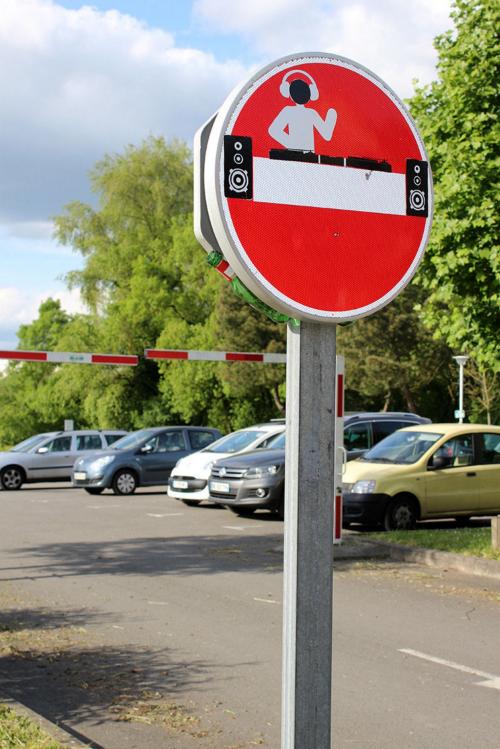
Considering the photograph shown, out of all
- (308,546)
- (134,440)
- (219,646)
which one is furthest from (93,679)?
(134,440)

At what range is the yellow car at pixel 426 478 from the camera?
1516 cm

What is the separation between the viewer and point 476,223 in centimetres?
1188

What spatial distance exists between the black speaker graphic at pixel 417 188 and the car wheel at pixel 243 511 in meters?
16.4

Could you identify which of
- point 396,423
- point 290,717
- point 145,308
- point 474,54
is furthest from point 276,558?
point 145,308

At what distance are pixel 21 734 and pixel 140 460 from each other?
20.1 meters

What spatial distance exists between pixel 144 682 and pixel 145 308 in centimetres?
4713

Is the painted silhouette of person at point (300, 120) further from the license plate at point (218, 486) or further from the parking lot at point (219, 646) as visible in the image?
the license plate at point (218, 486)

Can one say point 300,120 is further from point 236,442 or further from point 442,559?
point 236,442

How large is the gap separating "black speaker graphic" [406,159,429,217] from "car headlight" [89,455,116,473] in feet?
74.3

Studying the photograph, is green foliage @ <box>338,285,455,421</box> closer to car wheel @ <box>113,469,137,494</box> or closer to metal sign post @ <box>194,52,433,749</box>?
car wheel @ <box>113,469,137,494</box>

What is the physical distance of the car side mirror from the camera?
15.7m

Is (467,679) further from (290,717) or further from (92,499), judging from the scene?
(92,499)

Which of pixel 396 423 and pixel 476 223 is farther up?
pixel 476 223

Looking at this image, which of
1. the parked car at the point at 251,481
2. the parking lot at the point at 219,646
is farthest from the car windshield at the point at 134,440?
the parking lot at the point at 219,646
